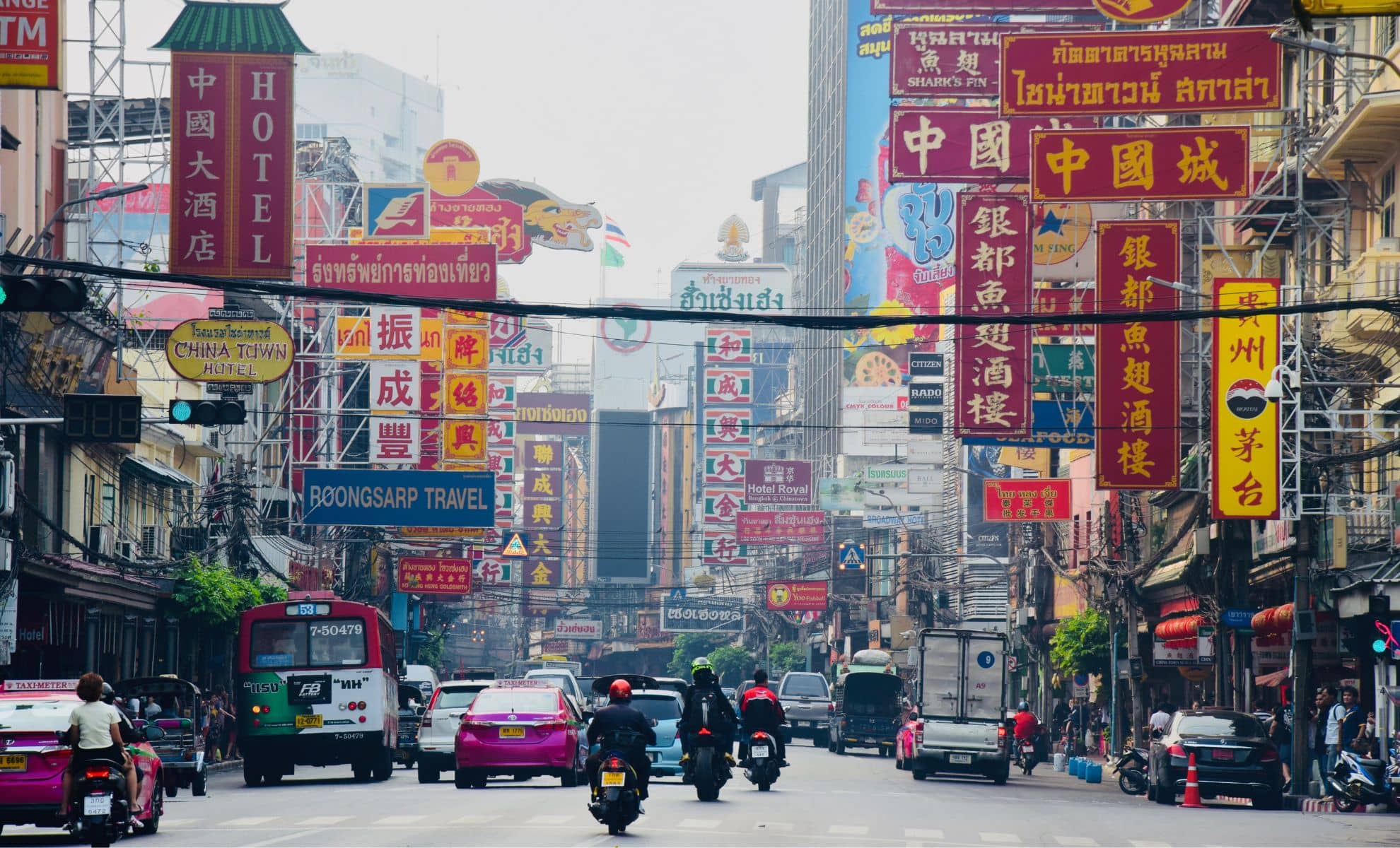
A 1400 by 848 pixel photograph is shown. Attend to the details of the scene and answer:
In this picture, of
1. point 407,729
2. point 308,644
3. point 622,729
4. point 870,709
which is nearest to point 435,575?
point 870,709

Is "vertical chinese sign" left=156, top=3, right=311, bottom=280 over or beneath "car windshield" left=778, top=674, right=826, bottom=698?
over

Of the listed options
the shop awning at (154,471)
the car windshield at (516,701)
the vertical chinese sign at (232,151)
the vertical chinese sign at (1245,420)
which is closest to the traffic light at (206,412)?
the car windshield at (516,701)

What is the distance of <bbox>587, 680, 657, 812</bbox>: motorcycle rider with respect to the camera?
20.1m

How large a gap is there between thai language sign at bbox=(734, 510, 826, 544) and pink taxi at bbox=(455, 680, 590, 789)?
2381 inches

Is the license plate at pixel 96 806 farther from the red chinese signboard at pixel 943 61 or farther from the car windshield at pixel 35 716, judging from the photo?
the red chinese signboard at pixel 943 61

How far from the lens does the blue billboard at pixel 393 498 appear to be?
4494cm

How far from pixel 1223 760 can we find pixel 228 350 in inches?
738

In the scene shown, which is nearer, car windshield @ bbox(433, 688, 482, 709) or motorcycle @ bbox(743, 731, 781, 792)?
motorcycle @ bbox(743, 731, 781, 792)

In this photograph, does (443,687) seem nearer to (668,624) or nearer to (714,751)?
(714,751)

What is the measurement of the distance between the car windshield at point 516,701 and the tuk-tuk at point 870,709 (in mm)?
25894

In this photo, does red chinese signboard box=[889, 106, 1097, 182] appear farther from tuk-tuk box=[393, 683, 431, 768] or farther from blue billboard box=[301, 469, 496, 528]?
tuk-tuk box=[393, 683, 431, 768]

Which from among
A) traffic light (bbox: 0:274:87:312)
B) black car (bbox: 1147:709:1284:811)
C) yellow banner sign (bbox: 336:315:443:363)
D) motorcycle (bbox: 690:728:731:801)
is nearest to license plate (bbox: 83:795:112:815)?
traffic light (bbox: 0:274:87:312)

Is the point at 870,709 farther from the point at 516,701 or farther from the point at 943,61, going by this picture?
the point at 516,701

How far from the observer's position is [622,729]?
66.3ft
